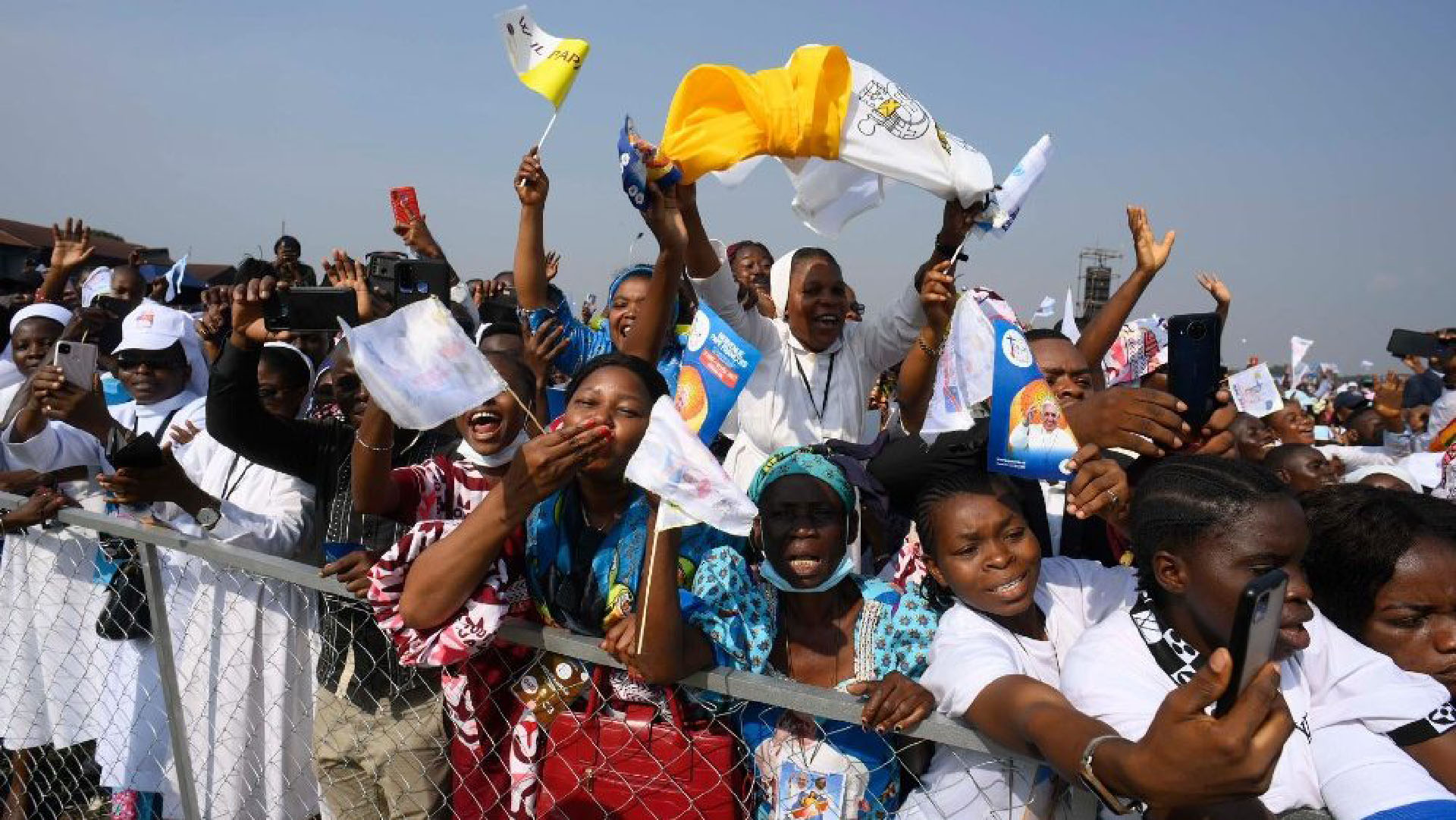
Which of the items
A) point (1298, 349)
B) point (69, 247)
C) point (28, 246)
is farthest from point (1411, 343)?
point (28, 246)

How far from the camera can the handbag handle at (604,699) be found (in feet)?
7.75

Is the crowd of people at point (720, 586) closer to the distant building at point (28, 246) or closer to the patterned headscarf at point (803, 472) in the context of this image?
the patterned headscarf at point (803, 472)

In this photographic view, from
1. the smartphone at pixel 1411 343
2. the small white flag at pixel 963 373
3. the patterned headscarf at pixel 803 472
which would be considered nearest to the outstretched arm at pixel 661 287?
the patterned headscarf at pixel 803 472

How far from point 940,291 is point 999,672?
1.79 m

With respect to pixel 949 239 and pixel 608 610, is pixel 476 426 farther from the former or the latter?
pixel 949 239

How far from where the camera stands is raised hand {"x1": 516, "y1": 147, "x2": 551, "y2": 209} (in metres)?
4.15

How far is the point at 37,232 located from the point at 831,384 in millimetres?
39437

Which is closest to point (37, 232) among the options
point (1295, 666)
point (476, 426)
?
point (476, 426)

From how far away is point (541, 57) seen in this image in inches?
158

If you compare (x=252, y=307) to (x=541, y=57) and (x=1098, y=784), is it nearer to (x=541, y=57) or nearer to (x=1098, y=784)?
(x=541, y=57)

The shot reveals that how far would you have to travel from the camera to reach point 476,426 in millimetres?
3229

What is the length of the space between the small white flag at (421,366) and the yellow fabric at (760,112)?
1210 millimetres

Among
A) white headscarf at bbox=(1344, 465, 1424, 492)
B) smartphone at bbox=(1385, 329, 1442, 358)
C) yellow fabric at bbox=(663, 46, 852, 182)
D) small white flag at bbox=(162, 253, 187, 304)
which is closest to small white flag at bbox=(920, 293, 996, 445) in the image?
yellow fabric at bbox=(663, 46, 852, 182)

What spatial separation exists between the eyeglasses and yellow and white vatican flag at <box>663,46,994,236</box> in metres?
2.66
